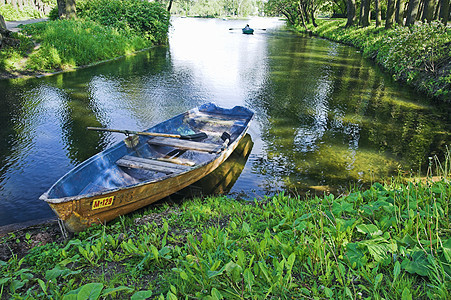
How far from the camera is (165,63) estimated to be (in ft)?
68.4

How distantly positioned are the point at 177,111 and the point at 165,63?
10.2 meters

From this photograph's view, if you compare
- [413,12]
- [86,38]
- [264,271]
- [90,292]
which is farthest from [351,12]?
[90,292]

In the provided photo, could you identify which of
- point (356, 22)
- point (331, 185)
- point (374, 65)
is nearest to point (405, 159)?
point (331, 185)

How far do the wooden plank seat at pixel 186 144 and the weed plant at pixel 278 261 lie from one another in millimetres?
2869

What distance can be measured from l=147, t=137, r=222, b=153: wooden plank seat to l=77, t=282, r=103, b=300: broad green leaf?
4.95 m

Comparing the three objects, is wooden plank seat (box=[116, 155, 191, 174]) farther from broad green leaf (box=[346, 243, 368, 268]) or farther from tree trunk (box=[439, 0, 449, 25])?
tree trunk (box=[439, 0, 449, 25])

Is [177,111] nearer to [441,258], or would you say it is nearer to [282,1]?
[441,258]

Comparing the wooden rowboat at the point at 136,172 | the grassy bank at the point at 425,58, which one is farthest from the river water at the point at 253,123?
the wooden rowboat at the point at 136,172

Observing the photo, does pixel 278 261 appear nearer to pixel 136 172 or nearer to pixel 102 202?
pixel 102 202

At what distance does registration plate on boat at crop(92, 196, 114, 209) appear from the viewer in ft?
15.8

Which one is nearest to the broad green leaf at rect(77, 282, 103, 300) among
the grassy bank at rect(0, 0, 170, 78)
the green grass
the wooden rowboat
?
the wooden rowboat

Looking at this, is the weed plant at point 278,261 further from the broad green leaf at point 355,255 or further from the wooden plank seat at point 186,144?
the wooden plank seat at point 186,144

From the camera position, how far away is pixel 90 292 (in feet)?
7.84

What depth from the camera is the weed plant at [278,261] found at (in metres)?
2.69
